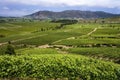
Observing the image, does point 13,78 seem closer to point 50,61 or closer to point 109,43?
point 50,61

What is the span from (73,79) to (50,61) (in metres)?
3.39

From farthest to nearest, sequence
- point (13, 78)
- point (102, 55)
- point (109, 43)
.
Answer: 1. point (109, 43)
2. point (102, 55)
3. point (13, 78)

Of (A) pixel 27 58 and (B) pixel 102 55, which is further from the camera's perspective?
(B) pixel 102 55

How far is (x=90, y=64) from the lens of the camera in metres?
32.3

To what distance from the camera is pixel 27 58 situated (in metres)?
31.4

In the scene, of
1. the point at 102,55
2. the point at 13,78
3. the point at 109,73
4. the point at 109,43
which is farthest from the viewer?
the point at 109,43

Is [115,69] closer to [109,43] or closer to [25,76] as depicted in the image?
[25,76]

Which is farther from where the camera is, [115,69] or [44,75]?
[115,69]

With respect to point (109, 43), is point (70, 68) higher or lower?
higher

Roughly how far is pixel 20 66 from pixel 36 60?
2.07 m

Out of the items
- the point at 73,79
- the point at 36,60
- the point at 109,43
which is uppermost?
the point at 36,60

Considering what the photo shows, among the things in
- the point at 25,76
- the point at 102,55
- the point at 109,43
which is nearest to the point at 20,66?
the point at 25,76

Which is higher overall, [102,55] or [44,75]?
[44,75]

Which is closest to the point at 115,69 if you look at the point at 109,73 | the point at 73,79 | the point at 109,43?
the point at 109,73
